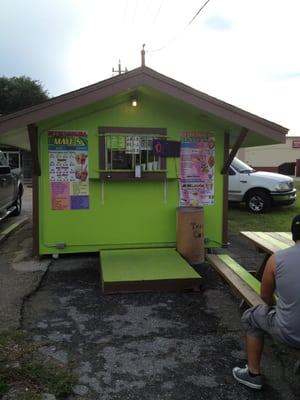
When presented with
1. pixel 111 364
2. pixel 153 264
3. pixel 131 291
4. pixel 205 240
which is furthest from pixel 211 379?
pixel 205 240

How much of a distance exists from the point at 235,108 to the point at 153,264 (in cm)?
262

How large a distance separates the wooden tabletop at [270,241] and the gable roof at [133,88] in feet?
6.14

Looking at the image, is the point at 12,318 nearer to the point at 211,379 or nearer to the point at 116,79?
the point at 211,379

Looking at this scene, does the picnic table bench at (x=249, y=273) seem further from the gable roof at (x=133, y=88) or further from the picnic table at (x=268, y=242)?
the gable roof at (x=133, y=88)

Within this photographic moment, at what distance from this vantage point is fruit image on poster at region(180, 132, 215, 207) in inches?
293

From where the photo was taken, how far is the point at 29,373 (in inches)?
144

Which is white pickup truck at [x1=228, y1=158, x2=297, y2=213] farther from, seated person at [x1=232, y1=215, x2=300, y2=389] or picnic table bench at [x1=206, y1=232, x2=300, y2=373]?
seated person at [x1=232, y1=215, x2=300, y2=389]

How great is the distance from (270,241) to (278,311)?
213cm

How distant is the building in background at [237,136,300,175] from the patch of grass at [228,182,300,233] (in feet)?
89.3

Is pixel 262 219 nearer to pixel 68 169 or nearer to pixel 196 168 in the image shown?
pixel 196 168

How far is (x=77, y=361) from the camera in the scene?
12.8 feet

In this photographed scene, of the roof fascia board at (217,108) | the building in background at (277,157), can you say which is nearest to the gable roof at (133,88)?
the roof fascia board at (217,108)

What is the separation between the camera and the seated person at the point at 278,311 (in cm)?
311

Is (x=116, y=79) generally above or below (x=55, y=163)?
above
